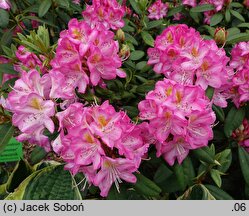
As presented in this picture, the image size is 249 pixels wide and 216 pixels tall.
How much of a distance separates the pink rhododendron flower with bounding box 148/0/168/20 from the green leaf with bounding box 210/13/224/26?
1.00 ft

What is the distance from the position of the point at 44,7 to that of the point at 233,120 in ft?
3.16

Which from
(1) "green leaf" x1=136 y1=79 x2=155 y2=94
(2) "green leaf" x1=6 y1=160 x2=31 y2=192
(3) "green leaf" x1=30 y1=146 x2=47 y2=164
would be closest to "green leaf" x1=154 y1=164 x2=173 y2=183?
(1) "green leaf" x1=136 y1=79 x2=155 y2=94

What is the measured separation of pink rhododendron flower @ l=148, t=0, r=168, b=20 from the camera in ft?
7.02

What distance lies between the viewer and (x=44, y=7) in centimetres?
183

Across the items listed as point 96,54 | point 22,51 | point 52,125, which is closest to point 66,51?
point 96,54

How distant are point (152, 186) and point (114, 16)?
81 centimetres

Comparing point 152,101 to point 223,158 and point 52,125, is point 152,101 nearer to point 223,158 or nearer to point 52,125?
point 52,125

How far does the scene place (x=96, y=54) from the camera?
3.85 feet

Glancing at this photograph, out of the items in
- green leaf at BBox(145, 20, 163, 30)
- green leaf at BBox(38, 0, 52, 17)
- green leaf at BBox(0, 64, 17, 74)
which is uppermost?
green leaf at BBox(38, 0, 52, 17)

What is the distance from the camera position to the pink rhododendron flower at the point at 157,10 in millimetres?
2139

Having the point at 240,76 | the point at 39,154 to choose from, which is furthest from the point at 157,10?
the point at 39,154

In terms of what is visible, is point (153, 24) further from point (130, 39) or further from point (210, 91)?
point (210, 91)

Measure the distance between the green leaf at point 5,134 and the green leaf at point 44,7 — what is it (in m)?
0.71

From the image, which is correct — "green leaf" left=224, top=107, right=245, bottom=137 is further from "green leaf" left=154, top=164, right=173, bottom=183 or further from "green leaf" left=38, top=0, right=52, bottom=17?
"green leaf" left=38, top=0, right=52, bottom=17
